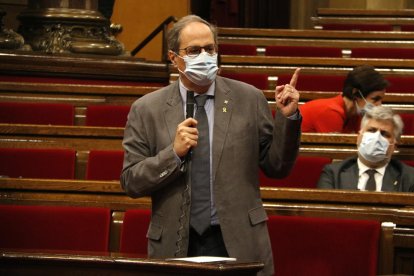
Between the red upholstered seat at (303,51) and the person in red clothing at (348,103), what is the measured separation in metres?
1.76

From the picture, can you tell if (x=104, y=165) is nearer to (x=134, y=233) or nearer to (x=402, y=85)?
(x=134, y=233)

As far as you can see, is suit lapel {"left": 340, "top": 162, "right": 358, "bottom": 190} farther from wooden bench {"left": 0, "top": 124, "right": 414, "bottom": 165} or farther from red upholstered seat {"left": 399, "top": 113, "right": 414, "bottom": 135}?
red upholstered seat {"left": 399, "top": 113, "right": 414, "bottom": 135}

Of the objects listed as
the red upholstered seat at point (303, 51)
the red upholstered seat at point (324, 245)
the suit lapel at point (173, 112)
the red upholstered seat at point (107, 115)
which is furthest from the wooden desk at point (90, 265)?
the red upholstered seat at point (303, 51)

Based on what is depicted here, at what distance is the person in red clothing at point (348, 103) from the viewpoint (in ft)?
10.5

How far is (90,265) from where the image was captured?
1342mm

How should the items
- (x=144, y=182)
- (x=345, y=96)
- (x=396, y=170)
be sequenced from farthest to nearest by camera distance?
(x=345, y=96), (x=396, y=170), (x=144, y=182)

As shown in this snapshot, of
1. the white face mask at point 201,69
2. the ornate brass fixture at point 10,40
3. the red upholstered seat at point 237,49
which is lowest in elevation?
the red upholstered seat at point 237,49

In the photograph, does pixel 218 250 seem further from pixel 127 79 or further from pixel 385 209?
pixel 127 79

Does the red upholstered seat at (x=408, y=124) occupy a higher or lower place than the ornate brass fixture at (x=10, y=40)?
lower

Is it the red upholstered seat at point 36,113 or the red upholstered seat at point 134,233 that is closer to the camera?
the red upholstered seat at point 134,233

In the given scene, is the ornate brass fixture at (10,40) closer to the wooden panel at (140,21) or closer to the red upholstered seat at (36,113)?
the red upholstered seat at (36,113)

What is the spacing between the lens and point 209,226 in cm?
172

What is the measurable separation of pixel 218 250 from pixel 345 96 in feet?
5.25

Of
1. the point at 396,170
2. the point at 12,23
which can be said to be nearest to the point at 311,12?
the point at 12,23
